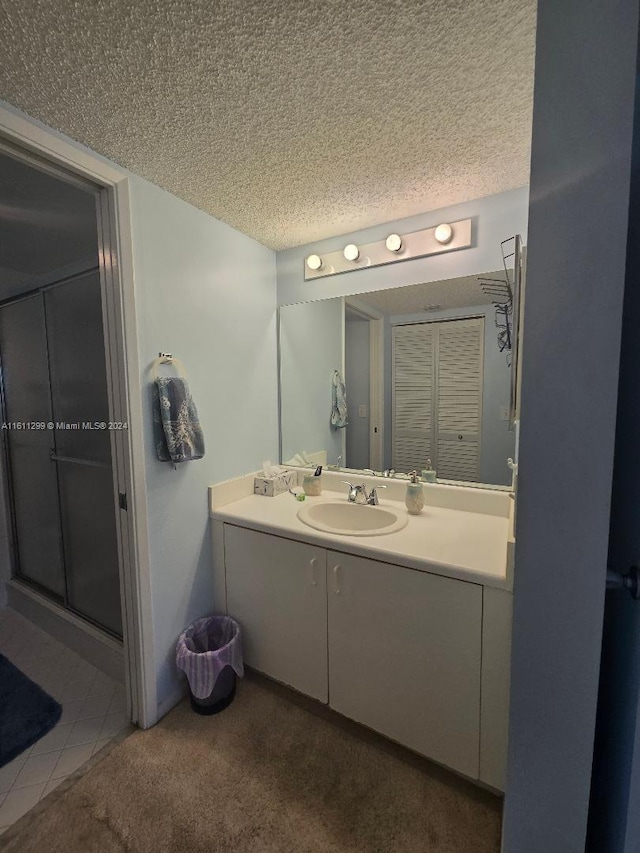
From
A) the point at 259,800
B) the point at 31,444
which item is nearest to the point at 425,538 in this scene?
the point at 259,800

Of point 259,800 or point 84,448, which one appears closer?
point 259,800

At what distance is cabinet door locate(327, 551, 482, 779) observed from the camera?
1139 millimetres

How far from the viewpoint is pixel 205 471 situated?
1.66 meters

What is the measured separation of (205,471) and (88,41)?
1.41 m

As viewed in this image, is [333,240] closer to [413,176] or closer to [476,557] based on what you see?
[413,176]

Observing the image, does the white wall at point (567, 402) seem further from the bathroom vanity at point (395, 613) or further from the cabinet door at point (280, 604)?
the cabinet door at point (280, 604)

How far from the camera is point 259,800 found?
1.17 meters

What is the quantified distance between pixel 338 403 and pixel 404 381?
399 millimetres

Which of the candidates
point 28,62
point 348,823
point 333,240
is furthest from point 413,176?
point 348,823

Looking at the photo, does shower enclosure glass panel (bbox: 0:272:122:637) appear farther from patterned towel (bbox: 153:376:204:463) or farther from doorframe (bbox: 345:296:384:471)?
doorframe (bbox: 345:296:384:471)

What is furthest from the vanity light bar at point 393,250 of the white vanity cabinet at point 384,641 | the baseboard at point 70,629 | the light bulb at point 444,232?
the baseboard at point 70,629

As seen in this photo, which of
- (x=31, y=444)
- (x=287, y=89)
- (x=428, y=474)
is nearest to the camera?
(x=287, y=89)

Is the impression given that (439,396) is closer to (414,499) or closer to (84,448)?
(414,499)

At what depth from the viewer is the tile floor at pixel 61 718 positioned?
1220 mm
